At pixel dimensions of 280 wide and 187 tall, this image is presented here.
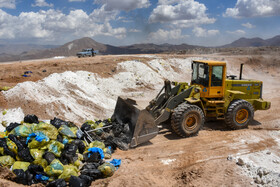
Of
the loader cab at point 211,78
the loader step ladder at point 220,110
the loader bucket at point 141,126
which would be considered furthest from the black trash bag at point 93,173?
the loader step ladder at point 220,110

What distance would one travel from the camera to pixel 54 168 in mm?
5297

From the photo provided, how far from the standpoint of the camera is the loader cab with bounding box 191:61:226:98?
26.4ft

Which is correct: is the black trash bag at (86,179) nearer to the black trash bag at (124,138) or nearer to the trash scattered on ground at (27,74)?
the black trash bag at (124,138)

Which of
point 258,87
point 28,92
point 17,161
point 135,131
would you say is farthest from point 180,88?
point 28,92

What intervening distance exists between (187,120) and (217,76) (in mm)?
2072

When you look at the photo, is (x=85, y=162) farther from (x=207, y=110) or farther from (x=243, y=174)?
(x=207, y=110)

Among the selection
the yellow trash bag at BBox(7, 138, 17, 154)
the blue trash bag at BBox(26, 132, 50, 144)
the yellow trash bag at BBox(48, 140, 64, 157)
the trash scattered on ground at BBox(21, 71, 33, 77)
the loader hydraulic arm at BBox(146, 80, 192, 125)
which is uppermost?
the trash scattered on ground at BBox(21, 71, 33, 77)

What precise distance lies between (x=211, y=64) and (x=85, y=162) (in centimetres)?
546

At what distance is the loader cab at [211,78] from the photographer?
8.05m

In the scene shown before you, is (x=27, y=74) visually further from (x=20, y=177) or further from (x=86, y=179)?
(x=86, y=179)

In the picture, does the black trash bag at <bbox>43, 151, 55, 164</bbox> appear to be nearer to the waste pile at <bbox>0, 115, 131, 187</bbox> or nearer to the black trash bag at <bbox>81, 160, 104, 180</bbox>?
the waste pile at <bbox>0, 115, 131, 187</bbox>

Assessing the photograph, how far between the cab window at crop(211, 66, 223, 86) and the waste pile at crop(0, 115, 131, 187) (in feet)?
12.9

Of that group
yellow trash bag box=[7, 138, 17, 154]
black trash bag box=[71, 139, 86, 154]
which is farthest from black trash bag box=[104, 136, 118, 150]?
yellow trash bag box=[7, 138, 17, 154]

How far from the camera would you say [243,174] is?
215 inches
